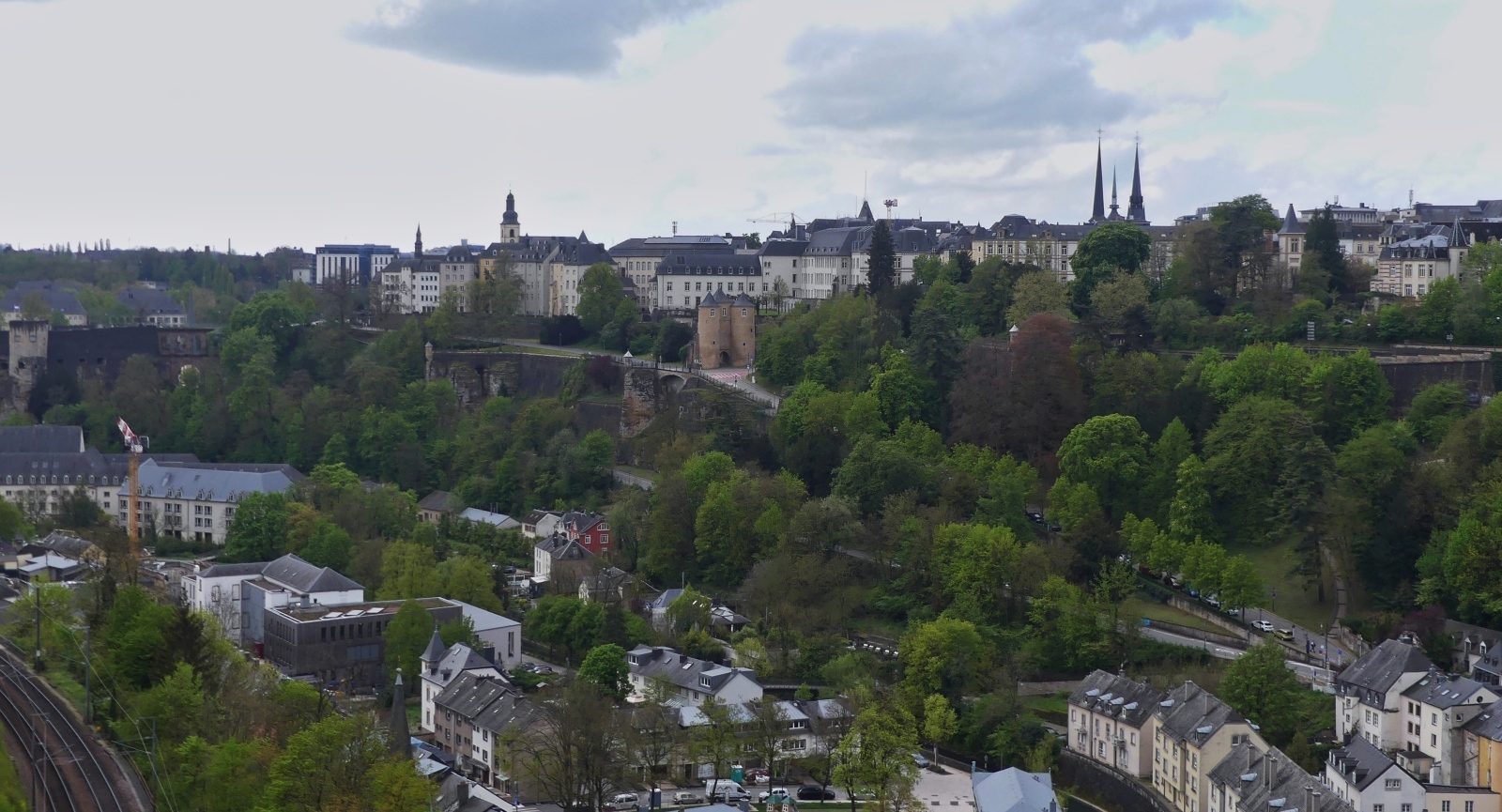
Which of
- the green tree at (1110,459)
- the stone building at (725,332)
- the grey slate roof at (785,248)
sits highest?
the grey slate roof at (785,248)

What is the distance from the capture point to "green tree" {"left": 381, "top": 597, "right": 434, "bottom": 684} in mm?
44500

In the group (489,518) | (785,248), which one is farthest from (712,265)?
(489,518)

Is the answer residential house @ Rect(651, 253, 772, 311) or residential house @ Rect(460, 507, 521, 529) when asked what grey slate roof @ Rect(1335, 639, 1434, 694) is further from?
residential house @ Rect(651, 253, 772, 311)

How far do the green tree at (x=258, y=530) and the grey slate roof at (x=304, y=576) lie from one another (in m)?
5.14

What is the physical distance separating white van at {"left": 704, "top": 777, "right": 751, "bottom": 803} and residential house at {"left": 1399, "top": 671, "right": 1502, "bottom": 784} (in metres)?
13.0

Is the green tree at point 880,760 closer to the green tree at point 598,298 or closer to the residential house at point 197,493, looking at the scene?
the residential house at point 197,493

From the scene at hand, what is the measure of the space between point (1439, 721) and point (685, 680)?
1671 cm

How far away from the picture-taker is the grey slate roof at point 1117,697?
3700cm

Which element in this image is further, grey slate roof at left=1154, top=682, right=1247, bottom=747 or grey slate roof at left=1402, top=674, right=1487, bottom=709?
grey slate roof at left=1154, top=682, right=1247, bottom=747

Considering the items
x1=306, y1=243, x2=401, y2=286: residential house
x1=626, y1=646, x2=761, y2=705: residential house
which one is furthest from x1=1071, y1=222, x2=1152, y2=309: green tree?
x1=306, y1=243, x2=401, y2=286: residential house

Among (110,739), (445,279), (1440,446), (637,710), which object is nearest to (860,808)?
(637,710)

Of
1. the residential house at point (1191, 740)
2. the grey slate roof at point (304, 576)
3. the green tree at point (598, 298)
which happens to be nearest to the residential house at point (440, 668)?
the grey slate roof at point (304, 576)

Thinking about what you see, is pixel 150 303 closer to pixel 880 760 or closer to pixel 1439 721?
pixel 880 760

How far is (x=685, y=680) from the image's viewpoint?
4175cm
